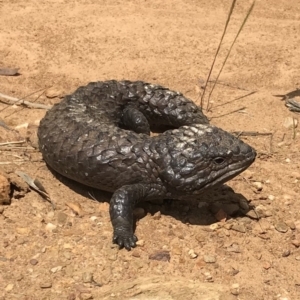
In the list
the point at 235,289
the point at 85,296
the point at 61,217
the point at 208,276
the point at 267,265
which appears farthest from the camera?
the point at 61,217

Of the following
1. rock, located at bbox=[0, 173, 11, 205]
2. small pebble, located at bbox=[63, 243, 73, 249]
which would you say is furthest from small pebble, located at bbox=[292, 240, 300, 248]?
rock, located at bbox=[0, 173, 11, 205]

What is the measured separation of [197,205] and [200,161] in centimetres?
54

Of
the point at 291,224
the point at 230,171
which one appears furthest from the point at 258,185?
the point at 230,171

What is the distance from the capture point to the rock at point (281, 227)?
5016 mm

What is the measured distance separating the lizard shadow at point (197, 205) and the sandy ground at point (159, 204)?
0.5 inches

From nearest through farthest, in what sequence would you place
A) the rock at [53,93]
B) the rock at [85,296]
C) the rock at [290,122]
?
the rock at [85,296], the rock at [290,122], the rock at [53,93]

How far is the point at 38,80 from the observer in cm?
705

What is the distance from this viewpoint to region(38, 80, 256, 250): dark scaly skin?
16.1ft

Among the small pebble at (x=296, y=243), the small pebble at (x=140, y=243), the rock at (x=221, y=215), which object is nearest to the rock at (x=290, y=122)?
the rock at (x=221, y=215)

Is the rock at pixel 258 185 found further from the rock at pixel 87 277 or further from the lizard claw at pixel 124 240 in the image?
the rock at pixel 87 277

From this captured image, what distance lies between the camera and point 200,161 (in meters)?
4.88

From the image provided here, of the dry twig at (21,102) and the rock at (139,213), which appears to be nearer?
the rock at (139,213)

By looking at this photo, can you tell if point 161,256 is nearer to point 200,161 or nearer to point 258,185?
point 200,161

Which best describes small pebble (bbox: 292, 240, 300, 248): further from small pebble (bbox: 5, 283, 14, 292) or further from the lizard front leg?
small pebble (bbox: 5, 283, 14, 292)
